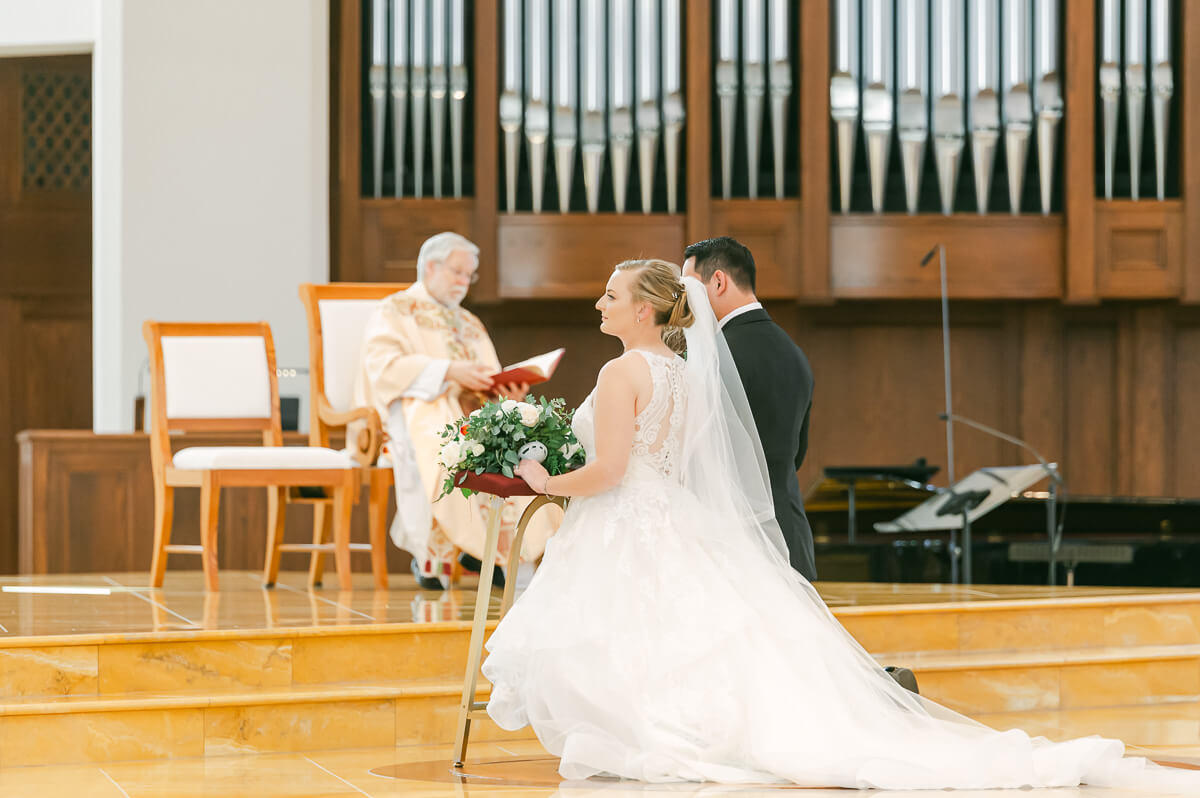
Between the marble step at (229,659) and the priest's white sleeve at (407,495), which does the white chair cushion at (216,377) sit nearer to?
the priest's white sleeve at (407,495)

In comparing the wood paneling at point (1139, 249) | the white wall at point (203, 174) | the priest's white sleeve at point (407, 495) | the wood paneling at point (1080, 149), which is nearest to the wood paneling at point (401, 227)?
the white wall at point (203, 174)

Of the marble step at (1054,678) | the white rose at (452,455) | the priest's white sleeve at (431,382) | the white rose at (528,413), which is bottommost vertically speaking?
the marble step at (1054,678)

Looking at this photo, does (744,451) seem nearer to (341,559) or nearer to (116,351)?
(341,559)

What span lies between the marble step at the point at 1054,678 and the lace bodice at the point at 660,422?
52.8 inches

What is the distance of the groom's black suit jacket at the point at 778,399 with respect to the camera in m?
4.02

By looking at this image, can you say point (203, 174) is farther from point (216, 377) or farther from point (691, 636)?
point (691, 636)

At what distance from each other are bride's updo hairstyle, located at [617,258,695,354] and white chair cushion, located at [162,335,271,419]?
2.67 metres

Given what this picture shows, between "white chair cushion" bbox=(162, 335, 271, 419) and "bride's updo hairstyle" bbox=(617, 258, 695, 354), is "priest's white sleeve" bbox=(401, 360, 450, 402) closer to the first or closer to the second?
"white chair cushion" bbox=(162, 335, 271, 419)

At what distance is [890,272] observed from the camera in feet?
26.5

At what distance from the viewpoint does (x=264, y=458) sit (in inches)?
216

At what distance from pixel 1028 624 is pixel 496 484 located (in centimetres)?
225

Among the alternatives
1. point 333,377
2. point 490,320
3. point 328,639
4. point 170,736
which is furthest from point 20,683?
point 490,320

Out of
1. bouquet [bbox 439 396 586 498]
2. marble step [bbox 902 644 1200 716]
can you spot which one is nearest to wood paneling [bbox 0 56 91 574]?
marble step [bbox 902 644 1200 716]

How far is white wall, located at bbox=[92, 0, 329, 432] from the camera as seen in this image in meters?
7.72
